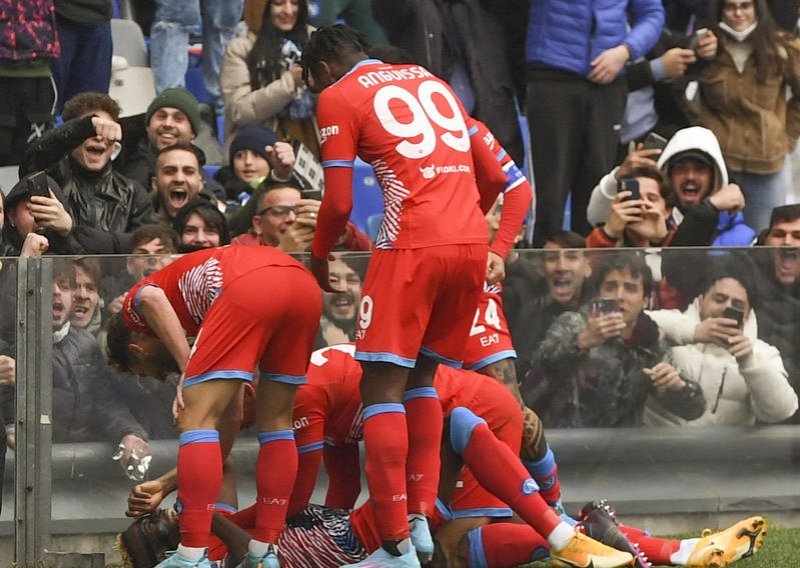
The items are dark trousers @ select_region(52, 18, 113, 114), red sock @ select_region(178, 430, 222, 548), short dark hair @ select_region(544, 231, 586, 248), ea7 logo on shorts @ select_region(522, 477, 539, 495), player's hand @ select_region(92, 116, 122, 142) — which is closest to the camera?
red sock @ select_region(178, 430, 222, 548)

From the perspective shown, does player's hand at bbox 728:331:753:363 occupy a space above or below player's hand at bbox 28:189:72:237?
below

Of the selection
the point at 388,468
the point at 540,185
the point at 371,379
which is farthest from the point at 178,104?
the point at 388,468

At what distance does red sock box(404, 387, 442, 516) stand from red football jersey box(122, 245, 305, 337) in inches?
29.4

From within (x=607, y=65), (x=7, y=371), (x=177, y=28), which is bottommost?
(x=7, y=371)

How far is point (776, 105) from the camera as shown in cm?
1040

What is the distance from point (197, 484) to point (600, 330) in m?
2.47

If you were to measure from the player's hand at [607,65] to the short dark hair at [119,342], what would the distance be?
3867 mm

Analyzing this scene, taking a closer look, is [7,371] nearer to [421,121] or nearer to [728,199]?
[421,121]

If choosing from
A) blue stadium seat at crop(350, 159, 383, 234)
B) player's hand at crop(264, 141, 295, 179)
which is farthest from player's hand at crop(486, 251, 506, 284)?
blue stadium seat at crop(350, 159, 383, 234)

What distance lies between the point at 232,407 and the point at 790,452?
2968 mm

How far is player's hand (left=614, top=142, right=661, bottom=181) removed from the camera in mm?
9133

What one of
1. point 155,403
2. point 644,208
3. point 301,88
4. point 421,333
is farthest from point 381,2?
point 421,333

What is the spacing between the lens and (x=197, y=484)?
632cm

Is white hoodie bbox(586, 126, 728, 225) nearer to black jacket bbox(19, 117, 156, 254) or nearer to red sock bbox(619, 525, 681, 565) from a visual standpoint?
black jacket bbox(19, 117, 156, 254)
